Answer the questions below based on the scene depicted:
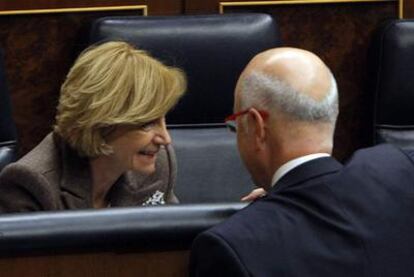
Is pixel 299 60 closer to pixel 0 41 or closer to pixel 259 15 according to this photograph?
pixel 259 15

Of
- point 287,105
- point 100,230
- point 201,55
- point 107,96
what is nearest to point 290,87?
point 287,105

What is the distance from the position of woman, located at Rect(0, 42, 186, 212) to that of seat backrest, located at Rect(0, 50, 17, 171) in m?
0.59

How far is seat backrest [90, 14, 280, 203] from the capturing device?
2359 mm

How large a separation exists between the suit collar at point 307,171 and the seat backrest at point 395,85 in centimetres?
144

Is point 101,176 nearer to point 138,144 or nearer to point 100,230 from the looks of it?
point 138,144

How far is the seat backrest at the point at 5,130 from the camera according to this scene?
2275 mm

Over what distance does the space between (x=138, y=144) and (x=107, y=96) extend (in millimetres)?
125

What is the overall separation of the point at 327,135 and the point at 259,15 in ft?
4.39

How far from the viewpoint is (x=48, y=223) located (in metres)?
0.91

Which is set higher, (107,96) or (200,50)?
(107,96)

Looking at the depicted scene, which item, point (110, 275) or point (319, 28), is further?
point (319, 28)

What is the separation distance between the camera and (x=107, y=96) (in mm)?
1665

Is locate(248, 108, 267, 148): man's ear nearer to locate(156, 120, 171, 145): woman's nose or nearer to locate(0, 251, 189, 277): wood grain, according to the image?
locate(0, 251, 189, 277): wood grain

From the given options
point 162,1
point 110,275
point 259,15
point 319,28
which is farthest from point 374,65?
point 110,275
